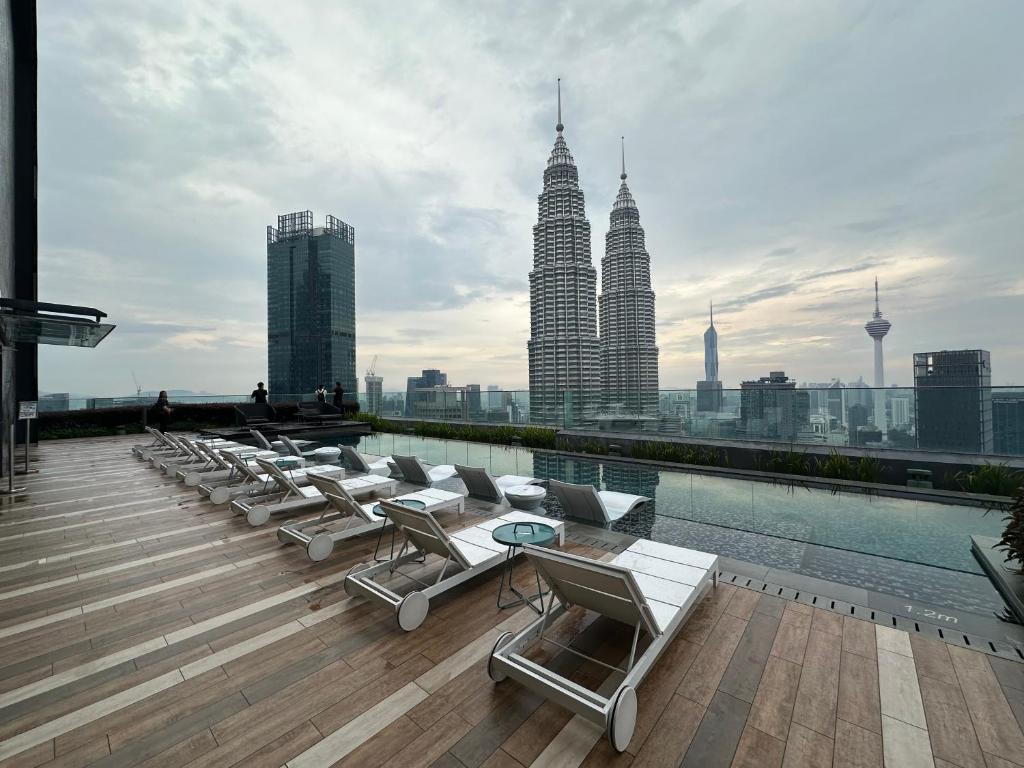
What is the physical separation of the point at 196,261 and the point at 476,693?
80.2ft

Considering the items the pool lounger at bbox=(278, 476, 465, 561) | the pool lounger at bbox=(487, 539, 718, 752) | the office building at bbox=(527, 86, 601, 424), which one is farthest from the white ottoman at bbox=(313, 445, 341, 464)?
the office building at bbox=(527, 86, 601, 424)

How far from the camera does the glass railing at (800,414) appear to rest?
6.70 meters

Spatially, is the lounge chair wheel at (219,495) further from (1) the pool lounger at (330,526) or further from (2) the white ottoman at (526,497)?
(2) the white ottoman at (526,497)

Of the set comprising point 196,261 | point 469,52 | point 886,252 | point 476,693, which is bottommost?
point 476,693

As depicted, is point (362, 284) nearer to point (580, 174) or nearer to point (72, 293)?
point (72, 293)

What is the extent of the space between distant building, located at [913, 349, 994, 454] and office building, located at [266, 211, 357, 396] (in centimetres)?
4040

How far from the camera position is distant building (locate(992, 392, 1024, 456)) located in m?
6.29

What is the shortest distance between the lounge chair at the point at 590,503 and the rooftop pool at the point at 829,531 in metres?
0.14

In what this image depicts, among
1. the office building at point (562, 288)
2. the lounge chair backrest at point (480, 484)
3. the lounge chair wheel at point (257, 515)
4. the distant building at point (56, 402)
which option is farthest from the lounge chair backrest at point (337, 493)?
the office building at point (562, 288)

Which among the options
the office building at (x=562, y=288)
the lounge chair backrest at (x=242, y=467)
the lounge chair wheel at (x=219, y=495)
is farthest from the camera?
the office building at (x=562, y=288)

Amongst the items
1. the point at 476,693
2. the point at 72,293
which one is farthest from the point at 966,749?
the point at 72,293

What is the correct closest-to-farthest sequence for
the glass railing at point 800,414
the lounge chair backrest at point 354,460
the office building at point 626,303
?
the glass railing at point 800,414 → the lounge chair backrest at point 354,460 → the office building at point 626,303

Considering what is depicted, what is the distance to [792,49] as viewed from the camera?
10.6 metres

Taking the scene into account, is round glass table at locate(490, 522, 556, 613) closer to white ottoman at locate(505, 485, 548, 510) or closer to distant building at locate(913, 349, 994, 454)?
white ottoman at locate(505, 485, 548, 510)
